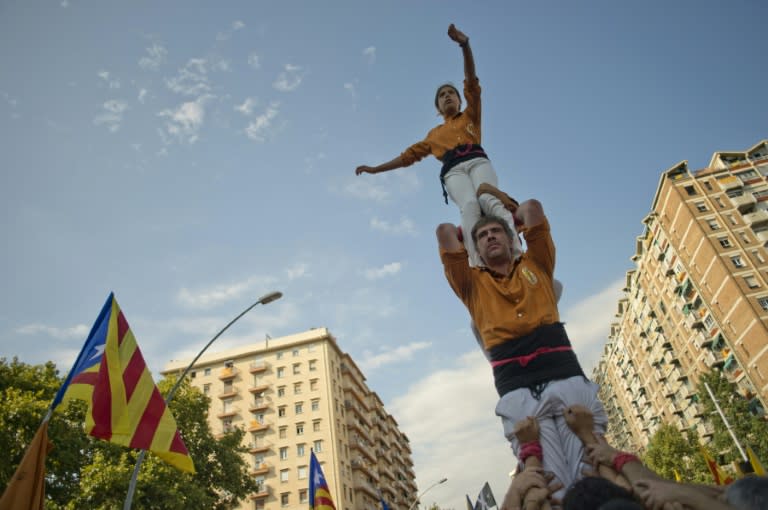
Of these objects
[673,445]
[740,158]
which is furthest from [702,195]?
[673,445]

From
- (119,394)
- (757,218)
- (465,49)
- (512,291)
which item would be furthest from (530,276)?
(757,218)

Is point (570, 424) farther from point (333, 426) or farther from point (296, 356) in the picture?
point (296, 356)

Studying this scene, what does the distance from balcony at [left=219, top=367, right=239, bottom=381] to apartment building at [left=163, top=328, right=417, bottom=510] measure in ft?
0.38

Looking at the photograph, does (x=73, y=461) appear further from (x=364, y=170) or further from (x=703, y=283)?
(x=703, y=283)

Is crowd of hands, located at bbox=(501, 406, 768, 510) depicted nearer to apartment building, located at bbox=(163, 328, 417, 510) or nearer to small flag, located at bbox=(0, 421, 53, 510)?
small flag, located at bbox=(0, 421, 53, 510)

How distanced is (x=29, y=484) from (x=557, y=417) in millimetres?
5800

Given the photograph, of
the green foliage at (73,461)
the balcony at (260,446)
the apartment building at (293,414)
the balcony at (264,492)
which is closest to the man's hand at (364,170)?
the green foliage at (73,461)

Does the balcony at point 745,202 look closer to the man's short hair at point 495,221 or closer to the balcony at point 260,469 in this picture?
the balcony at point 260,469

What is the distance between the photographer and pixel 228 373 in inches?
2180

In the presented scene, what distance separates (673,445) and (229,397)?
153 feet

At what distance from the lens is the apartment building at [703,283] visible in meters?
42.5

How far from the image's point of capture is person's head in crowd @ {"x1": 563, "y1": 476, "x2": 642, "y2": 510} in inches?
68.1

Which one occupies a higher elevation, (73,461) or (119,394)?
(73,461)

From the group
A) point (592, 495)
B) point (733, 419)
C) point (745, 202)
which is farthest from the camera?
point (745, 202)
